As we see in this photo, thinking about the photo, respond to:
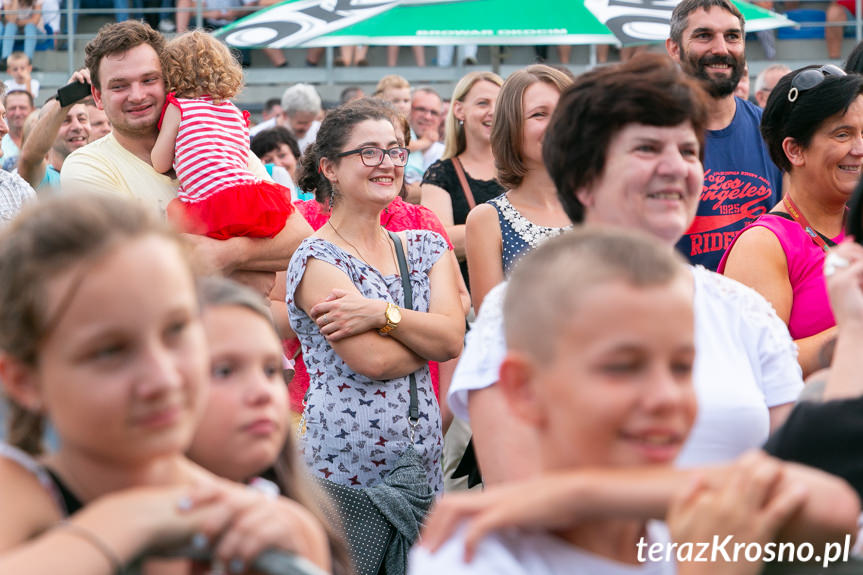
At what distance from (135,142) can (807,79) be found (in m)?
2.47

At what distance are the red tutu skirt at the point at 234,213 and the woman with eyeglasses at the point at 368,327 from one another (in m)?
0.21

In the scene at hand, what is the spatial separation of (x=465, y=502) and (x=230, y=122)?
9.54ft

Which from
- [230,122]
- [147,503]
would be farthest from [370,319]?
[147,503]

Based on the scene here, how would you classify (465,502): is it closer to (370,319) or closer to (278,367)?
(278,367)

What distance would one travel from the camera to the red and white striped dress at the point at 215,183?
392 centimetres

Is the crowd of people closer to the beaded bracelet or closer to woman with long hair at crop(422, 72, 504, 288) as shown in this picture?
the beaded bracelet

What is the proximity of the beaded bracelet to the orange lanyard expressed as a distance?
8.96 ft

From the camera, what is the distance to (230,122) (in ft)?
13.6

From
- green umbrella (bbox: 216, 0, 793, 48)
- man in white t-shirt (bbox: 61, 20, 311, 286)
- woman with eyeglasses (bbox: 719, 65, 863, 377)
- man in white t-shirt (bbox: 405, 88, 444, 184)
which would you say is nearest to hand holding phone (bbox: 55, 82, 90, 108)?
man in white t-shirt (bbox: 61, 20, 311, 286)

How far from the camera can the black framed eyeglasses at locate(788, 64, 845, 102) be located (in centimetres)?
364

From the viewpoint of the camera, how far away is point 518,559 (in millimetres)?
1525

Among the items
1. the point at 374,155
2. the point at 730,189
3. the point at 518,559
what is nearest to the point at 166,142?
the point at 374,155

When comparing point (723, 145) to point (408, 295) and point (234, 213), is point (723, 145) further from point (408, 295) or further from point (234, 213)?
point (234, 213)

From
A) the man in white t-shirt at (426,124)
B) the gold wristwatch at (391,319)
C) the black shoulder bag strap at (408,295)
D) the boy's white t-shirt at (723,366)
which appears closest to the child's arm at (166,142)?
the black shoulder bag strap at (408,295)
